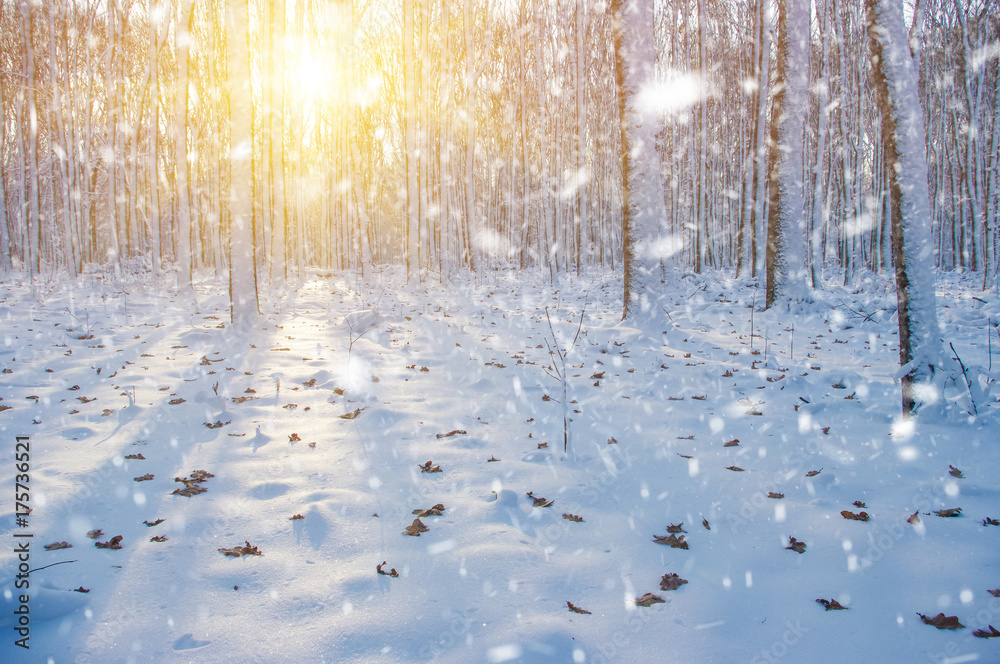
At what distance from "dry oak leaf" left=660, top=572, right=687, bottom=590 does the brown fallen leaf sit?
1087 millimetres

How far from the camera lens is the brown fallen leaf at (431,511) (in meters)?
2.48

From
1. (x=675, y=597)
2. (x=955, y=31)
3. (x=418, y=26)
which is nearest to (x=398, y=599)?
(x=675, y=597)

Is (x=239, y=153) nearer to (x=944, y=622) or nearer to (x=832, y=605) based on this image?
(x=832, y=605)

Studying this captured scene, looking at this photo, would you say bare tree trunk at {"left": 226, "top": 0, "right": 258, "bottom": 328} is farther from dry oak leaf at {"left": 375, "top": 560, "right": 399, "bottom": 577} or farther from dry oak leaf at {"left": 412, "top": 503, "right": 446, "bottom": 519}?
dry oak leaf at {"left": 375, "top": 560, "right": 399, "bottom": 577}

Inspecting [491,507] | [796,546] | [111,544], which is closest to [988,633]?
[796,546]

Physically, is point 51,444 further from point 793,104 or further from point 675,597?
point 793,104

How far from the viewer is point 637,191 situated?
621 centimetres

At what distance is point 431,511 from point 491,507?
31cm

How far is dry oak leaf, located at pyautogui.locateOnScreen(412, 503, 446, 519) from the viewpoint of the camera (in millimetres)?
2480

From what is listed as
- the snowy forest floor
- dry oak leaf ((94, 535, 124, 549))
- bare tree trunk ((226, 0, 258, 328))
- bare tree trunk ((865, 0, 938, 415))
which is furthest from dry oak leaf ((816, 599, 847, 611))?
bare tree trunk ((226, 0, 258, 328))

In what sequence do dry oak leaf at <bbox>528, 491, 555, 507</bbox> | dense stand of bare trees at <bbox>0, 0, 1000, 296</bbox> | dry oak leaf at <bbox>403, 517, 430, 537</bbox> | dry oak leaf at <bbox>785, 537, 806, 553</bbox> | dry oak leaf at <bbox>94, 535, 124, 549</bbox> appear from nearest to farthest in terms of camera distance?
dry oak leaf at <bbox>94, 535, 124, 549</bbox>, dry oak leaf at <bbox>785, 537, 806, 553</bbox>, dry oak leaf at <bbox>403, 517, 430, 537</bbox>, dry oak leaf at <bbox>528, 491, 555, 507</bbox>, dense stand of bare trees at <bbox>0, 0, 1000, 296</bbox>

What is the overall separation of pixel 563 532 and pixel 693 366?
320 centimetres

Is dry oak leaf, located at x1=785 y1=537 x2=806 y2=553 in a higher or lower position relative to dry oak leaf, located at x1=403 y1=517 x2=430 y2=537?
lower

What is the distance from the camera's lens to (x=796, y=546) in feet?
7.30
